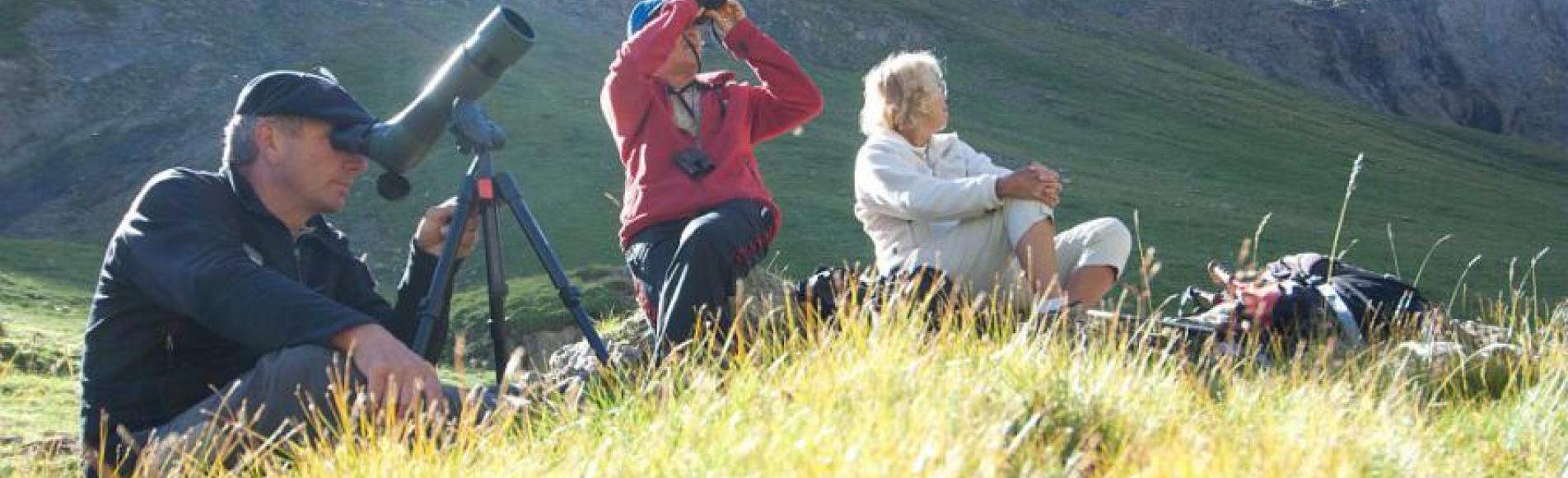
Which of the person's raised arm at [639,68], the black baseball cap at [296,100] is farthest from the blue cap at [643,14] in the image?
the black baseball cap at [296,100]

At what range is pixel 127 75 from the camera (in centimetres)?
4922

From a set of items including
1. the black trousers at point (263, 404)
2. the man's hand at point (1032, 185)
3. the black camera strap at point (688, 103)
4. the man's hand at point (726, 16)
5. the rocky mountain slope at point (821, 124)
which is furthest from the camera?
the rocky mountain slope at point (821, 124)

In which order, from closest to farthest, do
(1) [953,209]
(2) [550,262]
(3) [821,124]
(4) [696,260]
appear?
(2) [550,262] < (4) [696,260] < (1) [953,209] < (3) [821,124]

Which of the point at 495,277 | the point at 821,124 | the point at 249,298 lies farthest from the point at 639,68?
the point at 821,124

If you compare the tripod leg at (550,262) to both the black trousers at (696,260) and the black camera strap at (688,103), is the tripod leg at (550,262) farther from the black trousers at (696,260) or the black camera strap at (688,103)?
the black camera strap at (688,103)

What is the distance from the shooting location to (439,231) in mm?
6371

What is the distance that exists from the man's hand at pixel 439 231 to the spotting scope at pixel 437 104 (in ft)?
0.51

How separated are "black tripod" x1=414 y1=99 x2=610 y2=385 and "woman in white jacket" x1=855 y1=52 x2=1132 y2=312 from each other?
6.19 feet

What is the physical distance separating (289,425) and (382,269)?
2280cm

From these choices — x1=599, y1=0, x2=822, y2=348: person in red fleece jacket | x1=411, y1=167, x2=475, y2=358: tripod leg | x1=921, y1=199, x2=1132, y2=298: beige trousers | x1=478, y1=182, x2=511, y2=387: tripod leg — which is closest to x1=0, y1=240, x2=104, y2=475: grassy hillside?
x1=411, y1=167, x2=475, y2=358: tripod leg

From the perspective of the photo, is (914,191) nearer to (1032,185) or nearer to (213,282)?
(1032,185)

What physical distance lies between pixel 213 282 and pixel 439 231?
136 cm

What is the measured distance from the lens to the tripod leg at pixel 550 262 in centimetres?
627

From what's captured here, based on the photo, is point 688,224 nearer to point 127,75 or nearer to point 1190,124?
point 127,75
